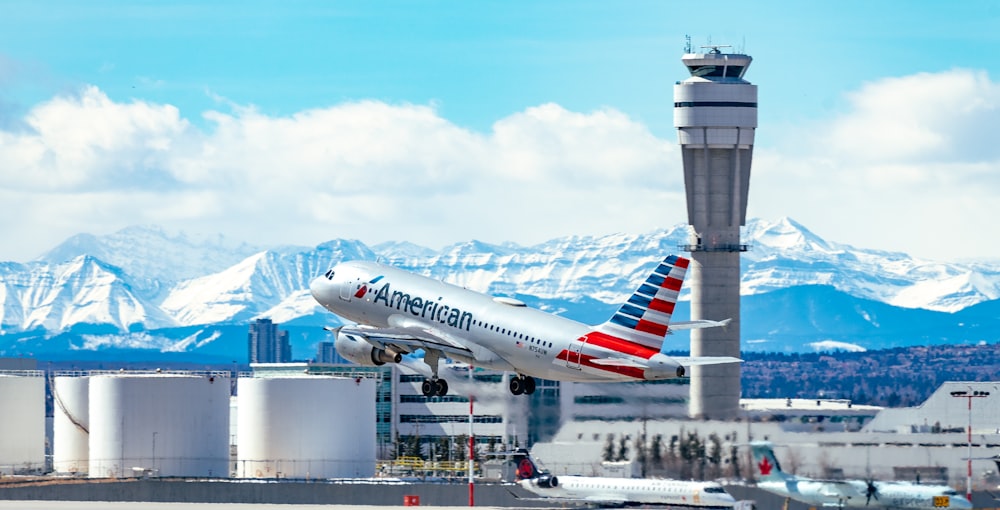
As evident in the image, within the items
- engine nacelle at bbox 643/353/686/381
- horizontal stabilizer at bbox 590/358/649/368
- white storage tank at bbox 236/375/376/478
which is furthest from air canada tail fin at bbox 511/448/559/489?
white storage tank at bbox 236/375/376/478

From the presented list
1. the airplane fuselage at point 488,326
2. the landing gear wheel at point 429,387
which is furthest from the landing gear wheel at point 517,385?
the landing gear wheel at point 429,387

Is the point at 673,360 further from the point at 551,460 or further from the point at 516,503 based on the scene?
the point at 516,503

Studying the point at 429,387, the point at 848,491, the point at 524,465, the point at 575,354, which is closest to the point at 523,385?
the point at 429,387

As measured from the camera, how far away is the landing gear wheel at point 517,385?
4252 inches

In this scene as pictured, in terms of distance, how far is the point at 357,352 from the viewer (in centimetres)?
11031

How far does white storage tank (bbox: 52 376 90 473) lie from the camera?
598 feet

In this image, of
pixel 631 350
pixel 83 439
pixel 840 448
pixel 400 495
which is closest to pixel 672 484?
pixel 840 448

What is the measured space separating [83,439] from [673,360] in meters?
97.6

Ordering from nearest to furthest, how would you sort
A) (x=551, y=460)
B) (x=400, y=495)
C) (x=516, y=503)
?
(x=551, y=460)
(x=516, y=503)
(x=400, y=495)

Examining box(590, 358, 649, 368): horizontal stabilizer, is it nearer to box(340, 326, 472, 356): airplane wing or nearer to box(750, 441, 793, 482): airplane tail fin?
box(340, 326, 472, 356): airplane wing

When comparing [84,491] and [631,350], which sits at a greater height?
[631,350]

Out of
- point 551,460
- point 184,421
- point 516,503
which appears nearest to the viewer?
point 551,460

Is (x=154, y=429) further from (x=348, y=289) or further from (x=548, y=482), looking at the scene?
(x=348, y=289)

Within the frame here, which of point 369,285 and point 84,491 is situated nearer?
point 369,285
